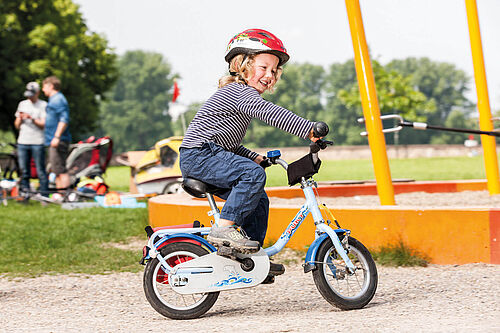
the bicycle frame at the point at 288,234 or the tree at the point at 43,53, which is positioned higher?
the tree at the point at 43,53

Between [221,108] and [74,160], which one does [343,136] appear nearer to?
[74,160]

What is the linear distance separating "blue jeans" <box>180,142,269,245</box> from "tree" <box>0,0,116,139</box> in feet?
111

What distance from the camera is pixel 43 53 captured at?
37.8 m

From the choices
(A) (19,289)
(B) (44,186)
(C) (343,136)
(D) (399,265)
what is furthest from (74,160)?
(C) (343,136)

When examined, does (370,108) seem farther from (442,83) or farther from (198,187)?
(442,83)

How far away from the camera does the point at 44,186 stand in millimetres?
11875

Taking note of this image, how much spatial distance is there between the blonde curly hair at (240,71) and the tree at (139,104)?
278ft

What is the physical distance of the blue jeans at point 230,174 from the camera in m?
4.00

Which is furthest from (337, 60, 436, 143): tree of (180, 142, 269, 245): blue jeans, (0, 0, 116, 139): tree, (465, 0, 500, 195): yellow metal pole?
(180, 142, 269, 245): blue jeans

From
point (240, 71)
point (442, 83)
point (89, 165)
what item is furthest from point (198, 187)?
point (442, 83)

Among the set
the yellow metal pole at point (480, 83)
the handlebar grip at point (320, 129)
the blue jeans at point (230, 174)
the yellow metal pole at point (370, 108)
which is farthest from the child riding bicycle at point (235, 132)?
the yellow metal pole at point (480, 83)

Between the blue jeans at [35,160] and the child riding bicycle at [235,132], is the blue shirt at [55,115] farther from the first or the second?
the child riding bicycle at [235,132]

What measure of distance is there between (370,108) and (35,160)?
6680mm

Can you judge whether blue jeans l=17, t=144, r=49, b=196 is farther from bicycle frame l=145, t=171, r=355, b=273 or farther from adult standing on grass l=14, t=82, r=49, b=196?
bicycle frame l=145, t=171, r=355, b=273
